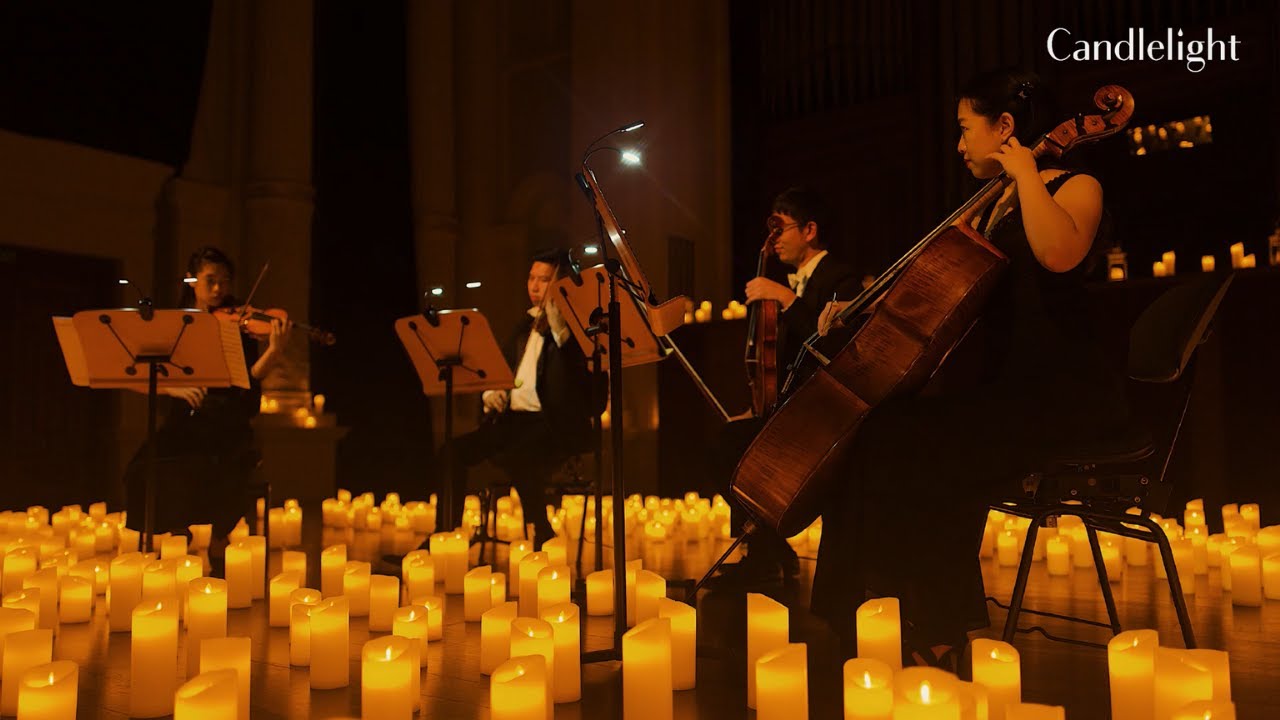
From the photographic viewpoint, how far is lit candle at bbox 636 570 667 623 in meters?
2.31

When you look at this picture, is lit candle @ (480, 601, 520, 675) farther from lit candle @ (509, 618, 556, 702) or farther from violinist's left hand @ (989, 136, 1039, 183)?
violinist's left hand @ (989, 136, 1039, 183)

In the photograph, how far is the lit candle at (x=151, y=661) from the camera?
6.04 ft

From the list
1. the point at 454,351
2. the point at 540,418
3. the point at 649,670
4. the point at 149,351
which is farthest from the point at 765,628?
the point at 149,351

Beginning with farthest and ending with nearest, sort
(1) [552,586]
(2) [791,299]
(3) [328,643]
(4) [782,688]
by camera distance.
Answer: (2) [791,299] < (1) [552,586] < (3) [328,643] < (4) [782,688]

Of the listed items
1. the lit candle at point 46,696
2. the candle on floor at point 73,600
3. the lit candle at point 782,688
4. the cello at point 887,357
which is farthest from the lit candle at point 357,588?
the lit candle at point 782,688

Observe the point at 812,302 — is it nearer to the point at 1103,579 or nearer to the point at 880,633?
the point at 1103,579

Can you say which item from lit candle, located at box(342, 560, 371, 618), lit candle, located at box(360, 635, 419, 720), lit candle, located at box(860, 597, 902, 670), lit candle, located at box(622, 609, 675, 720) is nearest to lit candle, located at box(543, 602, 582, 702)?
lit candle, located at box(622, 609, 675, 720)

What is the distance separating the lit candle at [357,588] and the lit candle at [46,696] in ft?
3.81

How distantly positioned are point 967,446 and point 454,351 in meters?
2.28

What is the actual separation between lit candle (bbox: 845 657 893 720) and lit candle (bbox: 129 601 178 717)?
130 centimetres

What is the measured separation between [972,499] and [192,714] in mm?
1489

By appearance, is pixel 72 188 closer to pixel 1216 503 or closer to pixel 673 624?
pixel 673 624

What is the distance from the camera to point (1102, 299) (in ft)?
15.8

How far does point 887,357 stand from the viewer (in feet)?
6.43
